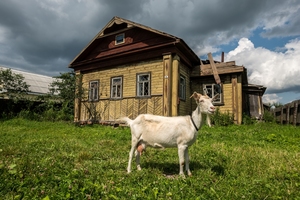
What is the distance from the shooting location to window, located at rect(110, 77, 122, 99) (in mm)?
14194

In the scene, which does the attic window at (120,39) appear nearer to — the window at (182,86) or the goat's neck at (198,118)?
the window at (182,86)

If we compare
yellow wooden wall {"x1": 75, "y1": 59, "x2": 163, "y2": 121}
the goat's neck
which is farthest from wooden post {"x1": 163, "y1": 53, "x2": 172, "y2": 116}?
the goat's neck

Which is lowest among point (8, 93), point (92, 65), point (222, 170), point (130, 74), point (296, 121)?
point (222, 170)

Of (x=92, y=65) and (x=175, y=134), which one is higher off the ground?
(x=92, y=65)

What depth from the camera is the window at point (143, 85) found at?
12873mm

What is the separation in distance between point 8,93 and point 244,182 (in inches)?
811

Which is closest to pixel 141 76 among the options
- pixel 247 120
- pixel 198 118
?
pixel 247 120

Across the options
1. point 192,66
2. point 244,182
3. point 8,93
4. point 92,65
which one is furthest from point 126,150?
point 8,93

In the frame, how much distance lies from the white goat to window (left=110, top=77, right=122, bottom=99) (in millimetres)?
9938

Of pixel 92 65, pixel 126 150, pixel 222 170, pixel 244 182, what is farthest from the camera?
pixel 92 65

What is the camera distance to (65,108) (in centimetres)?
1786

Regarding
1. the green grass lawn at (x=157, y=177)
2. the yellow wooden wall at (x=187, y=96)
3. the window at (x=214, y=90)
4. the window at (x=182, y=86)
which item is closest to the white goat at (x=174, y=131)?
the green grass lawn at (x=157, y=177)

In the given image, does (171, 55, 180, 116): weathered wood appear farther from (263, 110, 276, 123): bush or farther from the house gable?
(263, 110, 276, 123): bush

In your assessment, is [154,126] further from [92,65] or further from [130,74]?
[92,65]
